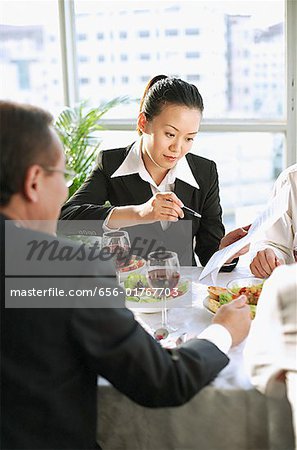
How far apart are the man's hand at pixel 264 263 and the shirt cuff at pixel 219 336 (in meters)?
0.54

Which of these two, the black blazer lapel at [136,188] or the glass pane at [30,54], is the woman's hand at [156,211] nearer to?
the black blazer lapel at [136,188]

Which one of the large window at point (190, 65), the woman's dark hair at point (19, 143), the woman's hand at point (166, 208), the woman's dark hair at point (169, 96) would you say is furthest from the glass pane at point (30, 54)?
the woman's dark hair at point (19, 143)

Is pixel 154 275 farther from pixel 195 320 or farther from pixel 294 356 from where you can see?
pixel 294 356

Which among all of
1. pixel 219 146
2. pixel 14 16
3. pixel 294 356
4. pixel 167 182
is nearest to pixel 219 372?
pixel 294 356

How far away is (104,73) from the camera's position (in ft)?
14.2

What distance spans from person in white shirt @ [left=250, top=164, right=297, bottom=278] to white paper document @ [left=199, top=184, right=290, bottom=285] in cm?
13

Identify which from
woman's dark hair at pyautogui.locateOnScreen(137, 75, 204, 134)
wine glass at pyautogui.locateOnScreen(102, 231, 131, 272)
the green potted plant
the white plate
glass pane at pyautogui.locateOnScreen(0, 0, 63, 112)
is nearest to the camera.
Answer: the white plate

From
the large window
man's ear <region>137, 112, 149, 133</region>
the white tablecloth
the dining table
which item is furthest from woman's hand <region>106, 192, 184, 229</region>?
the large window

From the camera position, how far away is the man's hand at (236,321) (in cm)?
140

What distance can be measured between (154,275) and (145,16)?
307 centimetres

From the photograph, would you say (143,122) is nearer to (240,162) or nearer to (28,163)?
(28,163)

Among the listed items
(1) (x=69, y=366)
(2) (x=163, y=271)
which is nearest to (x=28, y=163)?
(1) (x=69, y=366)

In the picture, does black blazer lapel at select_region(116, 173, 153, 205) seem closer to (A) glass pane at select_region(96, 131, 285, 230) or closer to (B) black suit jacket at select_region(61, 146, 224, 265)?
(B) black suit jacket at select_region(61, 146, 224, 265)

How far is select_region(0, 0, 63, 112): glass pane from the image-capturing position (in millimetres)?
4312
